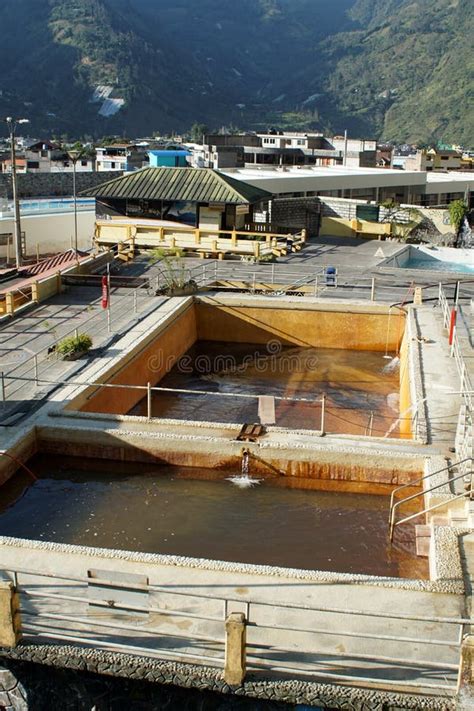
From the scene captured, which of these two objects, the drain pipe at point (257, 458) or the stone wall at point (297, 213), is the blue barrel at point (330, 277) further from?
the drain pipe at point (257, 458)

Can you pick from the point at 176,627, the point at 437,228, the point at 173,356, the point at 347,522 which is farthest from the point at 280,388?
the point at 437,228

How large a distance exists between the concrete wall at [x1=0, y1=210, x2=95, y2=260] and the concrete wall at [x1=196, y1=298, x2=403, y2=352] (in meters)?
22.1

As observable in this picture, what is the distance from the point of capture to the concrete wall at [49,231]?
164ft

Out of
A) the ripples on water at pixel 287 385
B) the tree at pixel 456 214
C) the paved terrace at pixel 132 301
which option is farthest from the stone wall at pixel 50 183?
the ripples on water at pixel 287 385

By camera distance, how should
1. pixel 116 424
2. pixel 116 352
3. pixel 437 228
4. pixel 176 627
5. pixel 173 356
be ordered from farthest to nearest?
pixel 437 228 < pixel 173 356 < pixel 116 352 < pixel 116 424 < pixel 176 627

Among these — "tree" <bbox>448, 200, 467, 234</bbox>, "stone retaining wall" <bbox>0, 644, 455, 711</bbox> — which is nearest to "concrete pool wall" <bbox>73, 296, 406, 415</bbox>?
"stone retaining wall" <bbox>0, 644, 455, 711</bbox>

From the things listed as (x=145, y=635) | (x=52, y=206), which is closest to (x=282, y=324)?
(x=145, y=635)

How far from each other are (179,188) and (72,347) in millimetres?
18181

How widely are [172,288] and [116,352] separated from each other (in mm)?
8053

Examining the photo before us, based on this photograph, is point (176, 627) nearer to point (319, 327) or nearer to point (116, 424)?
point (116, 424)

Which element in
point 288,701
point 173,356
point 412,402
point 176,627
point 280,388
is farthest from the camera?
point 173,356

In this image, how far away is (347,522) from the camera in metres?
15.0

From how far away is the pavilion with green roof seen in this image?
37.0 metres

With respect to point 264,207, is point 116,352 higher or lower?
lower
